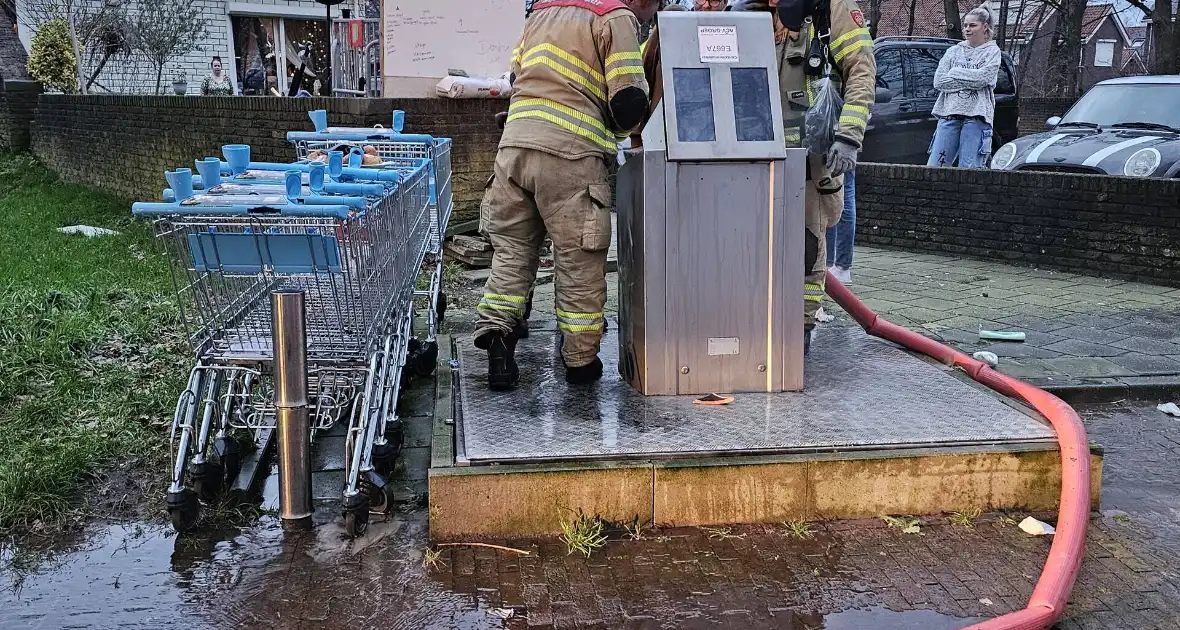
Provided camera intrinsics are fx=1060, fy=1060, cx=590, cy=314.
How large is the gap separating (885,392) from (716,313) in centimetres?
85

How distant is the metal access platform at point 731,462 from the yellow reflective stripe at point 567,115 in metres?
1.17

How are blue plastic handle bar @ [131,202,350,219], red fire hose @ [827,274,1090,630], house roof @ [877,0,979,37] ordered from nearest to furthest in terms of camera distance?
red fire hose @ [827,274,1090,630] → blue plastic handle bar @ [131,202,350,219] → house roof @ [877,0,979,37]

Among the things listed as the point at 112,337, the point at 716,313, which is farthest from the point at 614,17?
the point at 112,337

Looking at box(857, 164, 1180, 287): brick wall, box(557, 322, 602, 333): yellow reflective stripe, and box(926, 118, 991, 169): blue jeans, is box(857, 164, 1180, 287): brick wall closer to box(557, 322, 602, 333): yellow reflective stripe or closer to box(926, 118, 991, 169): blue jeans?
box(926, 118, 991, 169): blue jeans

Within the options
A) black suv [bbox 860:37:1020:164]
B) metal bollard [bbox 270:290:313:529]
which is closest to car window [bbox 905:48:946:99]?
black suv [bbox 860:37:1020:164]

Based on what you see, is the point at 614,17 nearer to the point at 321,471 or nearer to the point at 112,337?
the point at 321,471

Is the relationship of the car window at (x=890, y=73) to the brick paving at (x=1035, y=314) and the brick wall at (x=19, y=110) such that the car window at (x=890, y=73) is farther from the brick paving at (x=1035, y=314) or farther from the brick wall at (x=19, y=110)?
the brick wall at (x=19, y=110)

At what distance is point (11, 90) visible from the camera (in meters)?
17.7

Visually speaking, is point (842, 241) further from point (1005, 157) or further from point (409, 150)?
point (1005, 157)

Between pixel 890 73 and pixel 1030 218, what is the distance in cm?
506

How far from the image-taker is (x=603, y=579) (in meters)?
3.59

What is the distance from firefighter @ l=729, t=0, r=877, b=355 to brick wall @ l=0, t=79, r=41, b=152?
16.1 m

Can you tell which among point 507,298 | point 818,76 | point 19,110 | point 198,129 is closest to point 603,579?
point 507,298

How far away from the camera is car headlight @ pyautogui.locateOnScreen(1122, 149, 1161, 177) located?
9.20 meters
